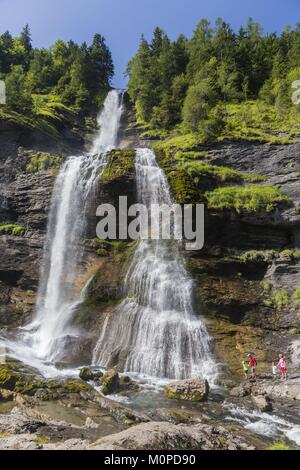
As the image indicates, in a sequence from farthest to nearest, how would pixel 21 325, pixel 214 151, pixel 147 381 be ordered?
pixel 214 151 → pixel 21 325 → pixel 147 381

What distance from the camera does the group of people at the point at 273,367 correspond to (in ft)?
60.4

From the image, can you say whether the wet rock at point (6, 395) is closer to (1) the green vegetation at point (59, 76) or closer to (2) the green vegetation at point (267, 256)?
(2) the green vegetation at point (267, 256)

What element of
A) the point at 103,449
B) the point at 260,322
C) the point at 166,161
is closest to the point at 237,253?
the point at 260,322

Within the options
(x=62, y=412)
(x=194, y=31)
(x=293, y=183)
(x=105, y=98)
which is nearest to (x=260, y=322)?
(x=293, y=183)

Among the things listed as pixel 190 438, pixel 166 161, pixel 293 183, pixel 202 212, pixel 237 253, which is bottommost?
pixel 190 438

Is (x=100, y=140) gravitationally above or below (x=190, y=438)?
above

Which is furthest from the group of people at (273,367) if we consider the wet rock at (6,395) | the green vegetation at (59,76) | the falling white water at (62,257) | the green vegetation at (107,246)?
the green vegetation at (59,76)

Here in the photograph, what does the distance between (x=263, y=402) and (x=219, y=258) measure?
1179 cm

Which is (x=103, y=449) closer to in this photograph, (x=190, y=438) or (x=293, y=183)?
(x=190, y=438)

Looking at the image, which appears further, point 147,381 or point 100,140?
point 100,140

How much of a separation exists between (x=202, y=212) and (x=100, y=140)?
1027 inches

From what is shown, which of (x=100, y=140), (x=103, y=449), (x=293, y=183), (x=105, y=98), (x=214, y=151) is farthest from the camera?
(x=105, y=98)

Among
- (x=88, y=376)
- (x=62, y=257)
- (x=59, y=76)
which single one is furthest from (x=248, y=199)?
(x=59, y=76)

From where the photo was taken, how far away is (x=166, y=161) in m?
31.4
